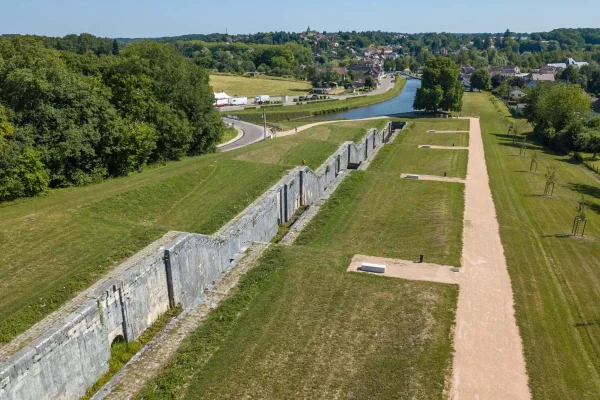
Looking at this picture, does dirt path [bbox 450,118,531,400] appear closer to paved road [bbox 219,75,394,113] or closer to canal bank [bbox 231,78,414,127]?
canal bank [bbox 231,78,414,127]

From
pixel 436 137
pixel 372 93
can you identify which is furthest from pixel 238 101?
pixel 436 137

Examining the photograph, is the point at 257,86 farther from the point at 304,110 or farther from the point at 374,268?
the point at 374,268

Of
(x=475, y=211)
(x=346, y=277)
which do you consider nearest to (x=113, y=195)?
(x=346, y=277)

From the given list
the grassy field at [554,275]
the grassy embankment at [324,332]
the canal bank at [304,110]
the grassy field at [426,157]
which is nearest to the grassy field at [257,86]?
the canal bank at [304,110]

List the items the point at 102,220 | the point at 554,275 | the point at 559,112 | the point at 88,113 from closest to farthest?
the point at 554,275 → the point at 102,220 → the point at 88,113 → the point at 559,112

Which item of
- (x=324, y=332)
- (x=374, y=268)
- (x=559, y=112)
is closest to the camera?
(x=324, y=332)

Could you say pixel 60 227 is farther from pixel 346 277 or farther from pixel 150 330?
pixel 346 277

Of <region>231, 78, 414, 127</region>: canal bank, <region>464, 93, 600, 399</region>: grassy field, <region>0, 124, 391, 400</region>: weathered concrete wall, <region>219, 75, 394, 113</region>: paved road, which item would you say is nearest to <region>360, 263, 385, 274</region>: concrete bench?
<region>464, 93, 600, 399</region>: grassy field
